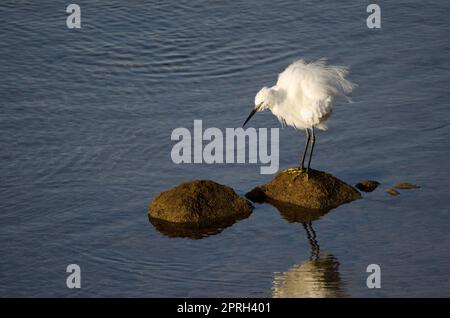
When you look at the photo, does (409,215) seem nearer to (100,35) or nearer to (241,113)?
(241,113)

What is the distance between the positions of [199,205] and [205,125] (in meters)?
3.39

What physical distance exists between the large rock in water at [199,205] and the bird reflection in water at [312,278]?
1.22 m

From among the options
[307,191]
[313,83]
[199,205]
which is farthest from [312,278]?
[313,83]

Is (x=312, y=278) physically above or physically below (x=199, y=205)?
below

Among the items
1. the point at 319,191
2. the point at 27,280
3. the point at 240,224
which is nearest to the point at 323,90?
the point at 319,191

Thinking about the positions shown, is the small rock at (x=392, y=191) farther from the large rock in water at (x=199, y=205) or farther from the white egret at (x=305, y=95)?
the large rock in water at (x=199, y=205)

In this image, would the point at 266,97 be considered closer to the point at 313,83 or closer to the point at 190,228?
the point at 313,83

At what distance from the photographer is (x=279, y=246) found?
1317 centimetres

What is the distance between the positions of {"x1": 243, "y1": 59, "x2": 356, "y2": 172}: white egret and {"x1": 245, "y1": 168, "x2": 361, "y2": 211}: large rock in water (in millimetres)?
202

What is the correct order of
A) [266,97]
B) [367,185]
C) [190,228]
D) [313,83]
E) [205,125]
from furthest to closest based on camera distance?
1. [205,125]
2. [367,185]
3. [266,97]
4. [313,83]
5. [190,228]

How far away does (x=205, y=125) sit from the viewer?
657 inches

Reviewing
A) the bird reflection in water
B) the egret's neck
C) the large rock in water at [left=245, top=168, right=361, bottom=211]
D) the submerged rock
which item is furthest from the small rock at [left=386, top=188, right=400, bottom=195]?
the submerged rock

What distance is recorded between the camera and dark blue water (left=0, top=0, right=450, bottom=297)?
494 inches

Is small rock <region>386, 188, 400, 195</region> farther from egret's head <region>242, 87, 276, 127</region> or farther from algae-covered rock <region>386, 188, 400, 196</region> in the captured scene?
egret's head <region>242, 87, 276, 127</region>
